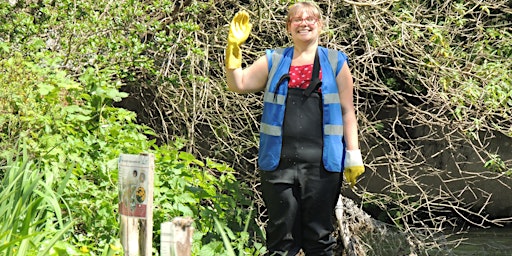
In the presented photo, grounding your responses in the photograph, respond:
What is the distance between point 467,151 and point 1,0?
4719mm

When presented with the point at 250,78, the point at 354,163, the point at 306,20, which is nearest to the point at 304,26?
the point at 306,20

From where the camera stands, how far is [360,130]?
637cm

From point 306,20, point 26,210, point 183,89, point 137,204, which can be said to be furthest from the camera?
point 183,89

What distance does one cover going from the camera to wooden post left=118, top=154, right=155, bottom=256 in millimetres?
3355

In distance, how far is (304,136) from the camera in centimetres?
458

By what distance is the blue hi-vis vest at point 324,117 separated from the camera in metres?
4.57

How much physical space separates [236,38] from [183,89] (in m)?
1.71

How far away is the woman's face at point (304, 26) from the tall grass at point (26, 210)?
138 centimetres

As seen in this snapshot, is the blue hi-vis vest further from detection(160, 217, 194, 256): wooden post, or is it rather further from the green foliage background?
detection(160, 217, 194, 256): wooden post

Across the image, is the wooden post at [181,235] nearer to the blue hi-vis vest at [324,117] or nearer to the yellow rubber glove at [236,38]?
the blue hi-vis vest at [324,117]

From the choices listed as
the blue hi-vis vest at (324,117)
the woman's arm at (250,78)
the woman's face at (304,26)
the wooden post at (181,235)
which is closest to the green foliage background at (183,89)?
the blue hi-vis vest at (324,117)

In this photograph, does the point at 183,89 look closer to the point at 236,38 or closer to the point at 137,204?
the point at 236,38

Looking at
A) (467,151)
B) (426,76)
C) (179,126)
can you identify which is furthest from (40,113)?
(467,151)

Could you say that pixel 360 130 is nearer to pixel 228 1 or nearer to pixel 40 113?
pixel 228 1
